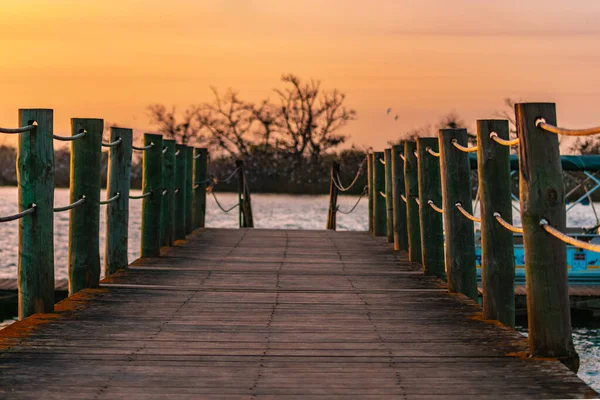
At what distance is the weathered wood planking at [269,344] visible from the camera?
4863mm

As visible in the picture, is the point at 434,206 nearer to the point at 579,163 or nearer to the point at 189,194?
the point at 189,194

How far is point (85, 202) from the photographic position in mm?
8172

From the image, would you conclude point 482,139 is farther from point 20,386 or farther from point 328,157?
point 328,157

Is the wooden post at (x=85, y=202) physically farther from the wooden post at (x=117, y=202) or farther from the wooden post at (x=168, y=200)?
the wooden post at (x=168, y=200)

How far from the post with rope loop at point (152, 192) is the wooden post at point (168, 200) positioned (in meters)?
0.93

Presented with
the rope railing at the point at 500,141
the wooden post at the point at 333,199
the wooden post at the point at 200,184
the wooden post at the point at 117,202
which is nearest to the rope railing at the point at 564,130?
the rope railing at the point at 500,141

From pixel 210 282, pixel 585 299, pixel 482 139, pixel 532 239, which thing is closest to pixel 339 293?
pixel 210 282

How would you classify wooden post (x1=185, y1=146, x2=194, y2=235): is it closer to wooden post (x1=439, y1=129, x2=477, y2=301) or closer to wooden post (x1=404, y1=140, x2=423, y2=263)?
wooden post (x1=404, y1=140, x2=423, y2=263)

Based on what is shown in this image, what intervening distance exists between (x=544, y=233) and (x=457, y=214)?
2.50 metres

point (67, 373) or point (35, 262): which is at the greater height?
point (35, 262)

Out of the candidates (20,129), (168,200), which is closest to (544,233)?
(20,129)

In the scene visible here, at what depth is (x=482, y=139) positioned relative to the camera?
6.80m

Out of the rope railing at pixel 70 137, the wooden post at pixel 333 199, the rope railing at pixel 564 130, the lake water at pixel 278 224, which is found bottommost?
the lake water at pixel 278 224

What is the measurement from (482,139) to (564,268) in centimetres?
153
